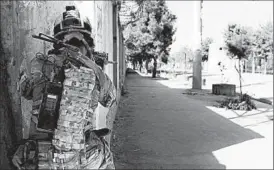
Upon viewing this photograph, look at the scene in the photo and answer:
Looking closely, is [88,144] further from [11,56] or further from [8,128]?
[11,56]

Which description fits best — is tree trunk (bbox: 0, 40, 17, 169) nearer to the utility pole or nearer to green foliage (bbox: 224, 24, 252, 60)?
green foliage (bbox: 224, 24, 252, 60)

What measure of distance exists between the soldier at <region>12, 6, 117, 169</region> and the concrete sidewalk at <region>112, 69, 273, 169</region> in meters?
2.80

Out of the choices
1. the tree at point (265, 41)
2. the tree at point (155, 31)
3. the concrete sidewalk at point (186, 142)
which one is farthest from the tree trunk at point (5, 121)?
the tree at point (265, 41)

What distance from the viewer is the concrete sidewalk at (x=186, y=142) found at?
4.70m

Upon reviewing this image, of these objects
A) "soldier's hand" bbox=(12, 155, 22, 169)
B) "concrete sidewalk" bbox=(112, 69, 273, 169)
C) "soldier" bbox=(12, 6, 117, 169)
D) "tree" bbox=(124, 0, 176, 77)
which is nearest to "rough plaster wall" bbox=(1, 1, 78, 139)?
"soldier" bbox=(12, 6, 117, 169)

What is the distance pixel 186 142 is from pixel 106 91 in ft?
13.9

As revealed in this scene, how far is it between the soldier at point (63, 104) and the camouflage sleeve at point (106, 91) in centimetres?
6

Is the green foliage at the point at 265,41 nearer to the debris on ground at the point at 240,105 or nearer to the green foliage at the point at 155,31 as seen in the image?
the green foliage at the point at 155,31

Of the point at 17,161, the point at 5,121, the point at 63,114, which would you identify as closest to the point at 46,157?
the point at 17,161

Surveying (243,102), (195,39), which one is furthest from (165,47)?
(243,102)

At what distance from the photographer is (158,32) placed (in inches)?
1065

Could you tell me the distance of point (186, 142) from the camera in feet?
19.3

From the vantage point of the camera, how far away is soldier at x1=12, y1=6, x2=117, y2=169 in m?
1.66

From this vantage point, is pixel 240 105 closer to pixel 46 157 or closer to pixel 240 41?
pixel 240 41
